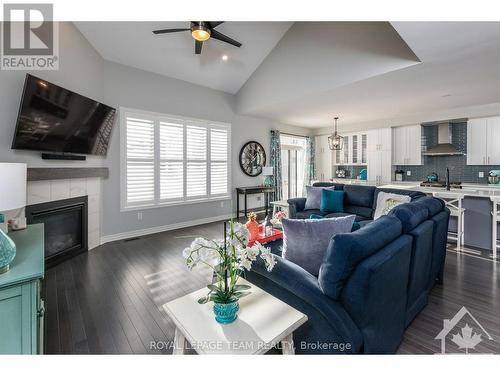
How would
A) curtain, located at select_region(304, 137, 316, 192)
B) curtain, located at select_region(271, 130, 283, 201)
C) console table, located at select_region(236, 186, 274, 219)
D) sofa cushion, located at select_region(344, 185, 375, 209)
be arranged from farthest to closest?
curtain, located at select_region(304, 137, 316, 192)
curtain, located at select_region(271, 130, 283, 201)
console table, located at select_region(236, 186, 274, 219)
sofa cushion, located at select_region(344, 185, 375, 209)

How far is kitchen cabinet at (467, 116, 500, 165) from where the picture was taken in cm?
502

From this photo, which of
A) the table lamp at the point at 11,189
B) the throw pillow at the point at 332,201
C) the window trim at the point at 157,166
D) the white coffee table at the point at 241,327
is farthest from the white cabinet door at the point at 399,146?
the table lamp at the point at 11,189

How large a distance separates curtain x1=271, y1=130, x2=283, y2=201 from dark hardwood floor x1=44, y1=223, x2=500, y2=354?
3967 millimetres

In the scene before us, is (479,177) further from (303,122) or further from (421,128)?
(303,122)

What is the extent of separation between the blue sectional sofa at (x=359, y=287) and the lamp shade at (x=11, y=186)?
1692mm

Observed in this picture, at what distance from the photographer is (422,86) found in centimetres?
402

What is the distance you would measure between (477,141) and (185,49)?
645cm

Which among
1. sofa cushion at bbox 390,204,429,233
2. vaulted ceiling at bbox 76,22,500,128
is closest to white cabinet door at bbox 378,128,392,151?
vaulted ceiling at bbox 76,22,500,128

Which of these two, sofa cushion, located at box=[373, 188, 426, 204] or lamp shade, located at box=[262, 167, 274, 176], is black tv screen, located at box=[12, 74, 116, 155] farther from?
sofa cushion, located at box=[373, 188, 426, 204]

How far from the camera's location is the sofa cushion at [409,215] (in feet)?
6.14

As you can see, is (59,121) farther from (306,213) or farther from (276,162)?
(276,162)

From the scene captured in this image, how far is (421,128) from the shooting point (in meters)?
6.09

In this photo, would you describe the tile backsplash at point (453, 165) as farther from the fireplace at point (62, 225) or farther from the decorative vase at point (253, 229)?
the fireplace at point (62, 225)
